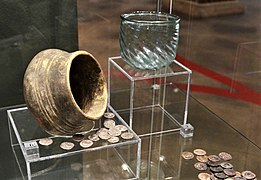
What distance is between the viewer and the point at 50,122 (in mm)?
926

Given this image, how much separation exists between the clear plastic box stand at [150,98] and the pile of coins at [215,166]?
0.27 feet

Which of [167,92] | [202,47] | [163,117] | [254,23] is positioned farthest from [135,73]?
[202,47]

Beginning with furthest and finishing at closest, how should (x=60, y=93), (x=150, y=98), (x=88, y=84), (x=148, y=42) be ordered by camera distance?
(x=150, y=98), (x=148, y=42), (x=88, y=84), (x=60, y=93)

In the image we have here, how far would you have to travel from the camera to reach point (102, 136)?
1069mm

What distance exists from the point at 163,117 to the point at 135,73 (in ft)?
0.62

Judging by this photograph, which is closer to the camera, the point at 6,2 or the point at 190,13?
the point at 6,2

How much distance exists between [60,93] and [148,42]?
0.32 m

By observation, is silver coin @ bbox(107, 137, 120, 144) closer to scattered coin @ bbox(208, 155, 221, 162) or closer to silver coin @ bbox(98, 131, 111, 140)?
silver coin @ bbox(98, 131, 111, 140)

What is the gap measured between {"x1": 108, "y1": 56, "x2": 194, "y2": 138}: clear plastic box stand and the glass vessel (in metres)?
0.03

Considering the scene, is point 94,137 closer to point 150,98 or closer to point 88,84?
point 88,84

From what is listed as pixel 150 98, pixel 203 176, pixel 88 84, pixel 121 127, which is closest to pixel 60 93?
pixel 88 84

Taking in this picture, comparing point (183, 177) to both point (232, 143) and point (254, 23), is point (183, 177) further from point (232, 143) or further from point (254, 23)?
point (254, 23)

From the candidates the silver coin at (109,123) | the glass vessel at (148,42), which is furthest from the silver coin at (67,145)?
the glass vessel at (148,42)

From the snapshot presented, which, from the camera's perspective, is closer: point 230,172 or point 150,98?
point 230,172
